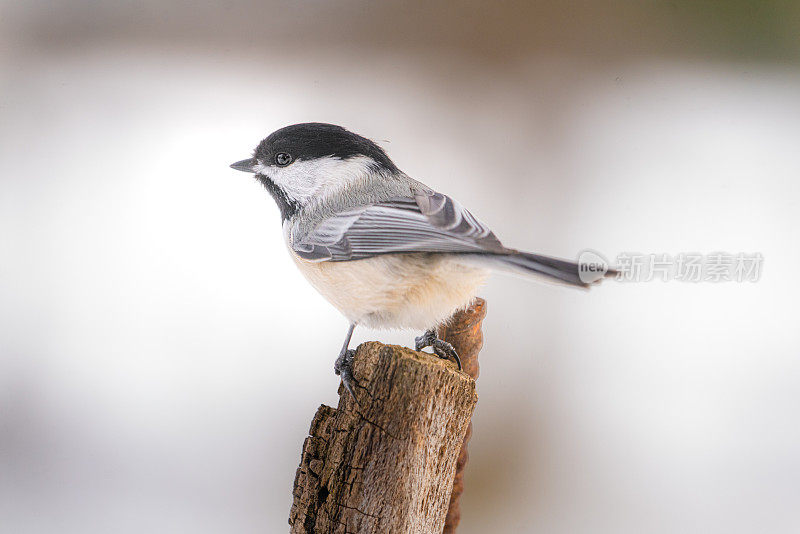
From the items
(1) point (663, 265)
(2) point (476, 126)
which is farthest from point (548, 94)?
(1) point (663, 265)

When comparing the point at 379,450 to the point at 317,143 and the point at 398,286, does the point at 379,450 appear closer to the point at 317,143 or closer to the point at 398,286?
the point at 398,286

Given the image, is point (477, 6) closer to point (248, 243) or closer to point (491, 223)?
point (491, 223)

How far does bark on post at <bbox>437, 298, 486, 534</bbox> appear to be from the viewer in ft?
4.22

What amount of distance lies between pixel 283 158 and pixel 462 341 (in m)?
0.54

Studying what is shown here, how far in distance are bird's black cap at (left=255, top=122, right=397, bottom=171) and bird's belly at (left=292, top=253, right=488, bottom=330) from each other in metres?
0.22

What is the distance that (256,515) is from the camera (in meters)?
1.76

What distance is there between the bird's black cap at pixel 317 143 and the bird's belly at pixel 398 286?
0.22 metres

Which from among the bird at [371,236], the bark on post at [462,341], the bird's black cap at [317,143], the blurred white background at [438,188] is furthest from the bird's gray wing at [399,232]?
the blurred white background at [438,188]

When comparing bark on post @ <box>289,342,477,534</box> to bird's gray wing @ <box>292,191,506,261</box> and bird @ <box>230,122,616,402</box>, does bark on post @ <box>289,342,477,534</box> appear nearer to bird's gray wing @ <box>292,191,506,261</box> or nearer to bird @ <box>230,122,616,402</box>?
bird @ <box>230,122,616,402</box>

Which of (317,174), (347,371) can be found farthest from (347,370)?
(317,174)

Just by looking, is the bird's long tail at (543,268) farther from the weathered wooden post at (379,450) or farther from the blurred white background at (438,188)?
the blurred white background at (438,188)

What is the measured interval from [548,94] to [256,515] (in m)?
1.49

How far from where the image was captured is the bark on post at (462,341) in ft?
4.22

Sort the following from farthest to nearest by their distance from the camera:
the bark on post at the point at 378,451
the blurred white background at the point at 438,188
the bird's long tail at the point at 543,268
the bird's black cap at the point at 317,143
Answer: the blurred white background at the point at 438,188 → the bird's black cap at the point at 317,143 → the bark on post at the point at 378,451 → the bird's long tail at the point at 543,268
